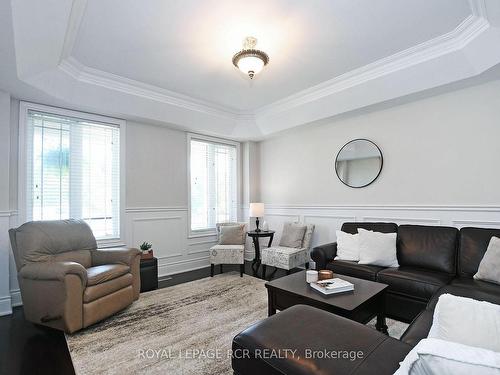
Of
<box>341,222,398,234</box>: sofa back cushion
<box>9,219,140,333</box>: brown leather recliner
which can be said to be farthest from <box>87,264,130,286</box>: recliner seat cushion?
<box>341,222,398,234</box>: sofa back cushion

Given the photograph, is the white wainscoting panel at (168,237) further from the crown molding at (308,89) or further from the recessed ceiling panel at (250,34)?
the recessed ceiling panel at (250,34)

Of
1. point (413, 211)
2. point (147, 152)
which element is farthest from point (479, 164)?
point (147, 152)

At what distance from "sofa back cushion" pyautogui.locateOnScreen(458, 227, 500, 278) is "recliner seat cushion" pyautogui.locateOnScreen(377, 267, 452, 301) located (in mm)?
189

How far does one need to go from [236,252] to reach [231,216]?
56.6 inches

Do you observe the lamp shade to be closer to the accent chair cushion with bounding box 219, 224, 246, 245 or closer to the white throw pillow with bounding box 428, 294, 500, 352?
the accent chair cushion with bounding box 219, 224, 246, 245

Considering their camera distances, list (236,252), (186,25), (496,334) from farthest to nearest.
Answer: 1. (236,252)
2. (186,25)
3. (496,334)

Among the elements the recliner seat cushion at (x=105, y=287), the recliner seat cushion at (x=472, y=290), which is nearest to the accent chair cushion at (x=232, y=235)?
the recliner seat cushion at (x=105, y=287)

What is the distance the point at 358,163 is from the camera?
13.4ft

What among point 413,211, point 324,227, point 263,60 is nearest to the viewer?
point 263,60

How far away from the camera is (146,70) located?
321cm

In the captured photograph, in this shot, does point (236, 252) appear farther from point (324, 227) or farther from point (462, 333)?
point (462, 333)

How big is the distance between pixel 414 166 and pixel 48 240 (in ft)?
14.4

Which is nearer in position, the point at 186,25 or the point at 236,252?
the point at 186,25

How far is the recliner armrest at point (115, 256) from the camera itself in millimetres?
3123
